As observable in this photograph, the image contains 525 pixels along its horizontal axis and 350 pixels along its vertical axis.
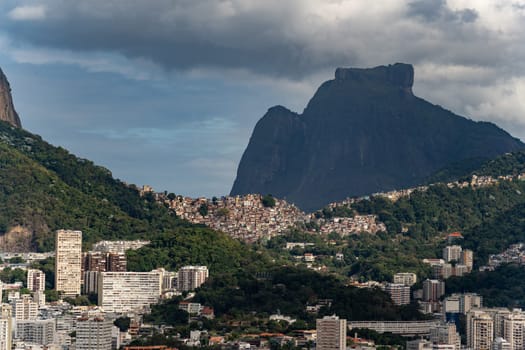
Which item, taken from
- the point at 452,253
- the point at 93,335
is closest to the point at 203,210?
the point at 452,253

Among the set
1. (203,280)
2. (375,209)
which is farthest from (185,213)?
(203,280)

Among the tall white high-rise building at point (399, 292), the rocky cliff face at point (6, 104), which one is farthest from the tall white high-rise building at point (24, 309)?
the rocky cliff face at point (6, 104)

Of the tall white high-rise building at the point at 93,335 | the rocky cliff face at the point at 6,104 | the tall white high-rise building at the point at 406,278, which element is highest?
the rocky cliff face at the point at 6,104

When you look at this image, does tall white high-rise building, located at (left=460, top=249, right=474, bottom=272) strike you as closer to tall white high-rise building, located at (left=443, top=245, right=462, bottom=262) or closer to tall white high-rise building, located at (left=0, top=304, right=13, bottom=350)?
tall white high-rise building, located at (left=443, top=245, right=462, bottom=262)

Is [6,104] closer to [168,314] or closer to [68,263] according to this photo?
[68,263]

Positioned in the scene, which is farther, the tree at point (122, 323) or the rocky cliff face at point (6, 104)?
the rocky cliff face at point (6, 104)

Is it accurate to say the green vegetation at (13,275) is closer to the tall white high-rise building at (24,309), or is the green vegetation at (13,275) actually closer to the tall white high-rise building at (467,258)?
the tall white high-rise building at (24,309)

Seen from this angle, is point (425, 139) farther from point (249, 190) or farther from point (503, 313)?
point (503, 313)
